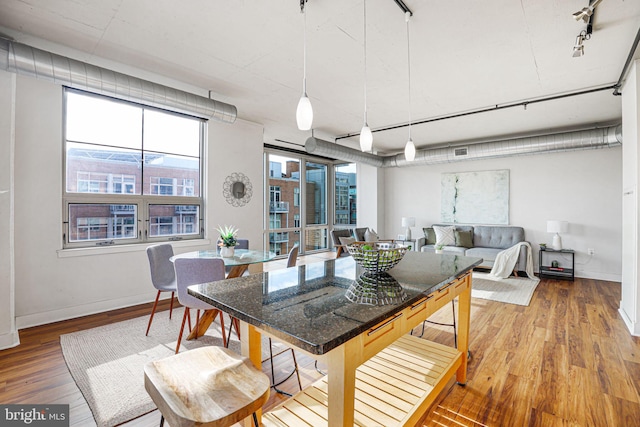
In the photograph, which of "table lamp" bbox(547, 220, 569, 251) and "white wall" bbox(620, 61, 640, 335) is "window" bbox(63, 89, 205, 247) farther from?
"table lamp" bbox(547, 220, 569, 251)

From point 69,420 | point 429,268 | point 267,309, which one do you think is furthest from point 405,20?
point 69,420

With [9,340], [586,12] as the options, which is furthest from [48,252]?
[586,12]

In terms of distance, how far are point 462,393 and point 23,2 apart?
13.9 feet

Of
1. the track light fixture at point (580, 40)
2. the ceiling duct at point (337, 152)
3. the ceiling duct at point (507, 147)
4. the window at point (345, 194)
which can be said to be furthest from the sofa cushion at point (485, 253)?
the track light fixture at point (580, 40)

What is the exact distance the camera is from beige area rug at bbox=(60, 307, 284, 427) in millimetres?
1869

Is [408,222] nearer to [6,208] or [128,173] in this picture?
[128,173]

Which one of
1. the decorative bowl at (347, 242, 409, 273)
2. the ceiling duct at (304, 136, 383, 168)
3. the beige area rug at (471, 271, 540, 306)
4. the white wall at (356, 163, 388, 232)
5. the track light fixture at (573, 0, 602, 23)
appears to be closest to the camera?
the decorative bowl at (347, 242, 409, 273)

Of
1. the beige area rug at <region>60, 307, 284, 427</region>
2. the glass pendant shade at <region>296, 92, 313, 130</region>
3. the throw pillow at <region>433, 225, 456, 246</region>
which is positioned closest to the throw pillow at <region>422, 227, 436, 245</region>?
the throw pillow at <region>433, 225, 456, 246</region>

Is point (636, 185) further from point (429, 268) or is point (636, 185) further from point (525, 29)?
point (429, 268)

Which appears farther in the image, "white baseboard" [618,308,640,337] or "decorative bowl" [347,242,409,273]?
"white baseboard" [618,308,640,337]

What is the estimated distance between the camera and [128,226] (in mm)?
3895

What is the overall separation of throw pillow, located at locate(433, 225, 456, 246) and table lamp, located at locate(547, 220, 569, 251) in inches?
64.5

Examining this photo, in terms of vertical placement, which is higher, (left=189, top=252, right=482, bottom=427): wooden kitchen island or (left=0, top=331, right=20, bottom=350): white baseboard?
(left=189, top=252, right=482, bottom=427): wooden kitchen island

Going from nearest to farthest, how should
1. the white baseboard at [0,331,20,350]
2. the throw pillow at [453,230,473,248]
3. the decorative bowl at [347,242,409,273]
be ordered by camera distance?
the decorative bowl at [347,242,409,273], the white baseboard at [0,331,20,350], the throw pillow at [453,230,473,248]
